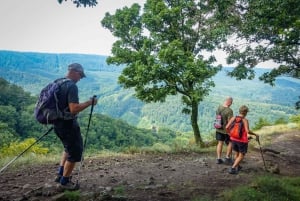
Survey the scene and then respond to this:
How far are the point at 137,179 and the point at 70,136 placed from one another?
276 cm

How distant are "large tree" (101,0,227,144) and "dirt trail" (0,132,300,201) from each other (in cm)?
461

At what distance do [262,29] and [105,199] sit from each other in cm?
1119

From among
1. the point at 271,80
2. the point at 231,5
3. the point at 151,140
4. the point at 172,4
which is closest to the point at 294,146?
the point at 271,80

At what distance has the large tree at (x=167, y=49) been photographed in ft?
54.8

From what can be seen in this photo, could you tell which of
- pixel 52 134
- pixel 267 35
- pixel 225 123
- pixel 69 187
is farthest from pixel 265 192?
pixel 52 134

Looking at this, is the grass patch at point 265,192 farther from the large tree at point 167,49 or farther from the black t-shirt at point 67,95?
the large tree at point 167,49

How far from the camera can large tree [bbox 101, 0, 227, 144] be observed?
16.7 metres

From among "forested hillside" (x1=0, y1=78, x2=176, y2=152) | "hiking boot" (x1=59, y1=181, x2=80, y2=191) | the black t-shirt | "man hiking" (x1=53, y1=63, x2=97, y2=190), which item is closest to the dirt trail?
"hiking boot" (x1=59, y1=181, x2=80, y2=191)

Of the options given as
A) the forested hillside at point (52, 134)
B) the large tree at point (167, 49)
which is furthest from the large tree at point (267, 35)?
the forested hillside at point (52, 134)

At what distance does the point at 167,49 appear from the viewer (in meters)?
16.5

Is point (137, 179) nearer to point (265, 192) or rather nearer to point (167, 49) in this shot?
point (265, 192)

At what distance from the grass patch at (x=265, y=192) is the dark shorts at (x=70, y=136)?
2.89 m

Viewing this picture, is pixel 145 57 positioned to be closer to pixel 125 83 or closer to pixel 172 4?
pixel 125 83

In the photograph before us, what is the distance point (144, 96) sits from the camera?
17.3 metres
